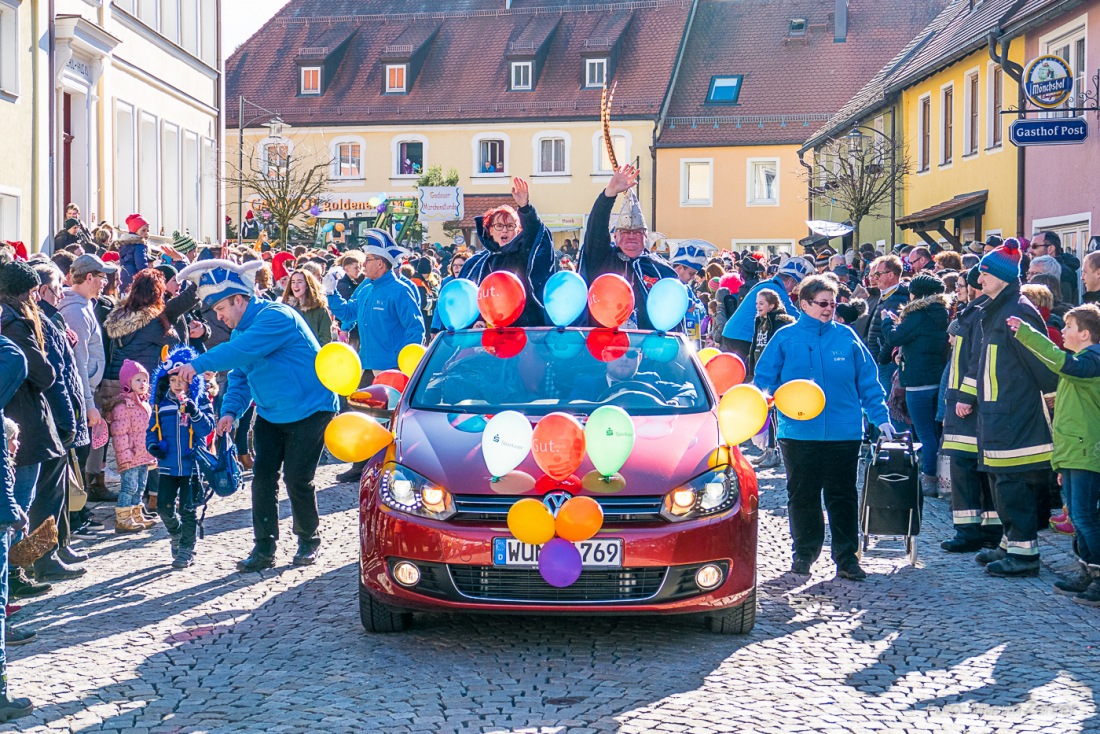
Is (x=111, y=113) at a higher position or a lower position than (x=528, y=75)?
lower

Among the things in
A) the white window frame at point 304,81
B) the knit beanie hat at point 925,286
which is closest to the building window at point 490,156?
the white window frame at point 304,81

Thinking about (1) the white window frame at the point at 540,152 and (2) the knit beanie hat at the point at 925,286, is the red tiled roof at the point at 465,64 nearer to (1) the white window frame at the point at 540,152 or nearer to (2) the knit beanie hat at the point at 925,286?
(1) the white window frame at the point at 540,152

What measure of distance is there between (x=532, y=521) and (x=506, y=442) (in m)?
0.40

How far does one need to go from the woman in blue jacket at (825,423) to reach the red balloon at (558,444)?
2491 mm

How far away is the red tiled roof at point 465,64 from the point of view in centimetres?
5631

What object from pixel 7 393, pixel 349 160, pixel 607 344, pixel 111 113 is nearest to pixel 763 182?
pixel 349 160

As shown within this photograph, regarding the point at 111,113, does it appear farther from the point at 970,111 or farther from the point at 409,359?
the point at 409,359

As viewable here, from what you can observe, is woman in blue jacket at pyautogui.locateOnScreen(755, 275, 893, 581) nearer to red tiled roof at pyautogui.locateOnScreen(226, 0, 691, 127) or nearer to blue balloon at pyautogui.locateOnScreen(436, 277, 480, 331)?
blue balloon at pyautogui.locateOnScreen(436, 277, 480, 331)

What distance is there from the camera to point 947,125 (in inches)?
1161

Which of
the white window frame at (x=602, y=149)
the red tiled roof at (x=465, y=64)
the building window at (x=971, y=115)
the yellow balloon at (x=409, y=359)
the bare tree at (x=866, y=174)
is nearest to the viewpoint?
the yellow balloon at (x=409, y=359)

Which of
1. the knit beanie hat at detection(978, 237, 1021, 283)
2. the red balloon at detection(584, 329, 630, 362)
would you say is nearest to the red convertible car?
the red balloon at detection(584, 329, 630, 362)

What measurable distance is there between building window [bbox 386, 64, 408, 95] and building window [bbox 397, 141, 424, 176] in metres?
2.23

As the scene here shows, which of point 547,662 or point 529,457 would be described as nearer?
point 547,662

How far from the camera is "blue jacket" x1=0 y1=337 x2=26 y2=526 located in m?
5.95
